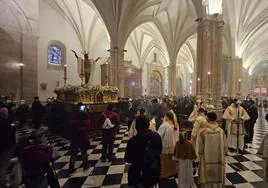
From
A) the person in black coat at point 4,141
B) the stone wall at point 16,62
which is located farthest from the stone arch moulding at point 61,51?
the person in black coat at point 4,141

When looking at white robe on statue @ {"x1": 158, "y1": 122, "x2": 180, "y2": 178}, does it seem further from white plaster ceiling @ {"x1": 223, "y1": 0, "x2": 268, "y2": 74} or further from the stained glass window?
the stained glass window

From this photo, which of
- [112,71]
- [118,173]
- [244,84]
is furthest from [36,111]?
[244,84]

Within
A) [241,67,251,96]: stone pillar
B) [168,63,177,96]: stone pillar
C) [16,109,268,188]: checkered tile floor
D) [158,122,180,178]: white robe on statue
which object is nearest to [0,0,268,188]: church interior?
[16,109,268,188]: checkered tile floor

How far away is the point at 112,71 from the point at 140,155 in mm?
11575

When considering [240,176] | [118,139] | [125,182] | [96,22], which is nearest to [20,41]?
[96,22]

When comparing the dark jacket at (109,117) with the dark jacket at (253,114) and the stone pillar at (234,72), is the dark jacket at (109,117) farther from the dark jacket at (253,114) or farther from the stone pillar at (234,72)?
the stone pillar at (234,72)

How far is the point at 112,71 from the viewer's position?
→ 13.1 m

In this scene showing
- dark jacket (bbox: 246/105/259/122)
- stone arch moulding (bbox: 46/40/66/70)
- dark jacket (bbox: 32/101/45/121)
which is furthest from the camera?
stone arch moulding (bbox: 46/40/66/70)

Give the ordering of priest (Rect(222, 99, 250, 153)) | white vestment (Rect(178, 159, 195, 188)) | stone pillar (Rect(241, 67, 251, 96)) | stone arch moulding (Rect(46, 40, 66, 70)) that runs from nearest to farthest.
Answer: white vestment (Rect(178, 159, 195, 188)) < priest (Rect(222, 99, 250, 153)) < stone arch moulding (Rect(46, 40, 66, 70)) < stone pillar (Rect(241, 67, 251, 96))

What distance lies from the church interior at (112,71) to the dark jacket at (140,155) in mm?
141

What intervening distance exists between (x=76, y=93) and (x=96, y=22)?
1368 cm

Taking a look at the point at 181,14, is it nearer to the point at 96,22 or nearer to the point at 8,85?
the point at 96,22

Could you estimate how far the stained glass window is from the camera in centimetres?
1641

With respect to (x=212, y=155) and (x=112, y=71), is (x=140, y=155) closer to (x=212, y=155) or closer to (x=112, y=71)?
(x=212, y=155)
